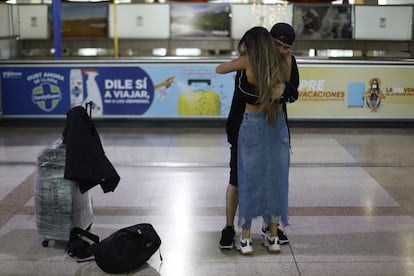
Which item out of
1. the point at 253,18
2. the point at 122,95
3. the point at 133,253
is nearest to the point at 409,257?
the point at 133,253

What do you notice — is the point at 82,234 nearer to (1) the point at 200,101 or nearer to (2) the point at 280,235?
(2) the point at 280,235

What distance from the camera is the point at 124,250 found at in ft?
13.5

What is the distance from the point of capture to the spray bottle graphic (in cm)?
903

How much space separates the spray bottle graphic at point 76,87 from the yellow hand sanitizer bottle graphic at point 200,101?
1426mm

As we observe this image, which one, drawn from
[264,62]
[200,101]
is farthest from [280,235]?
[200,101]

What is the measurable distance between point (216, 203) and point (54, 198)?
1619 mm

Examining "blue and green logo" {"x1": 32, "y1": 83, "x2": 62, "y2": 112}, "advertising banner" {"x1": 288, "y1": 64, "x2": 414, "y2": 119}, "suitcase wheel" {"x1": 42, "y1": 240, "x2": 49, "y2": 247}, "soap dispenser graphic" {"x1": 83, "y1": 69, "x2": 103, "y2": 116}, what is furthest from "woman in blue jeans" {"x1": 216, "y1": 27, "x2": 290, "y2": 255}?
"blue and green logo" {"x1": 32, "y1": 83, "x2": 62, "y2": 112}

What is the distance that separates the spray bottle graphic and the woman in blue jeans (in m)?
5.20

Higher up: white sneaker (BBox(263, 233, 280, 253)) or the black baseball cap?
the black baseball cap

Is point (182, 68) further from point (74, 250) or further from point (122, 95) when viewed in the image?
point (74, 250)

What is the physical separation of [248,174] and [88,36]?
8337 millimetres

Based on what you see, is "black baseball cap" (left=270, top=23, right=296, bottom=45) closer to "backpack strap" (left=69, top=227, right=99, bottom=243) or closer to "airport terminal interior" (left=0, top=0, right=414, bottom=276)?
"airport terminal interior" (left=0, top=0, right=414, bottom=276)

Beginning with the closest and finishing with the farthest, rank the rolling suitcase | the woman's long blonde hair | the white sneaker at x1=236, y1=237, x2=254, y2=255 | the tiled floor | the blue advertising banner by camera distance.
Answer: the woman's long blonde hair < the tiled floor < the white sneaker at x1=236, y1=237, x2=254, y2=255 < the rolling suitcase < the blue advertising banner

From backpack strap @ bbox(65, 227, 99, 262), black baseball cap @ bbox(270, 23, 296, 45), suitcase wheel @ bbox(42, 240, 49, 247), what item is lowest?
suitcase wheel @ bbox(42, 240, 49, 247)
